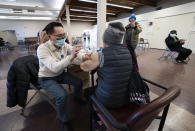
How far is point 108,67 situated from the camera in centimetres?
87

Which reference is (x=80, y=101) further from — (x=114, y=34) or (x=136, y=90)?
(x=114, y=34)

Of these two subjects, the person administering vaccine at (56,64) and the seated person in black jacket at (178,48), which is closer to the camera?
the person administering vaccine at (56,64)

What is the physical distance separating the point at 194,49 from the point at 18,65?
807cm

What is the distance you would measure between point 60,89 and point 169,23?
8.23 meters

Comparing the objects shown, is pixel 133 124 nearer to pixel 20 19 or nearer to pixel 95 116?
pixel 95 116

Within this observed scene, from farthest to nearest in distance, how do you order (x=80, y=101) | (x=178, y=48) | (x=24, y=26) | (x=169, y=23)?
(x=24, y=26), (x=169, y=23), (x=178, y=48), (x=80, y=101)

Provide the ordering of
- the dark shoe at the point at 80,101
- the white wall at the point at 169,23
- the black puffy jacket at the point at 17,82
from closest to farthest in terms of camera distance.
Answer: the black puffy jacket at the point at 17,82, the dark shoe at the point at 80,101, the white wall at the point at 169,23

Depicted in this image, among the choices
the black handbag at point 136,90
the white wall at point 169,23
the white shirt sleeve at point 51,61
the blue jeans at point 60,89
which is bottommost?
the blue jeans at point 60,89

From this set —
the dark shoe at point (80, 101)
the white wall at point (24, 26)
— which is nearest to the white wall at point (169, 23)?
the dark shoe at point (80, 101)

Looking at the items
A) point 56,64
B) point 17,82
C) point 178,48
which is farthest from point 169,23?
point 17,82

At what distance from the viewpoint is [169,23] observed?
6.98 metres

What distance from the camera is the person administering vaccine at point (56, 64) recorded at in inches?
48.8

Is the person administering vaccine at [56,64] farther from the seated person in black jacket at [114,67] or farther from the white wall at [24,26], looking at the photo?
the white wall at [24,26]

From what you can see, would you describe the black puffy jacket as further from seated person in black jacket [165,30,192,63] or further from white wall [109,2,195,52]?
white wall [109,2,195,52]
